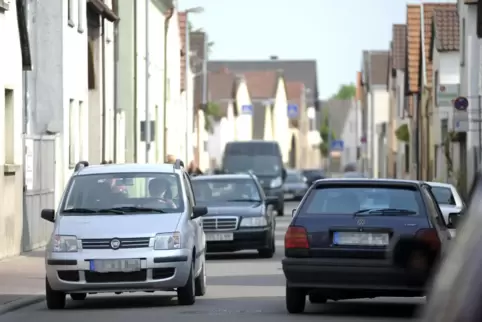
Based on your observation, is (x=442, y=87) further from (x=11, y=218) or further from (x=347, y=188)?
(x=347, y=188)

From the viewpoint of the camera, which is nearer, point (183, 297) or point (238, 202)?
point (183, 297)

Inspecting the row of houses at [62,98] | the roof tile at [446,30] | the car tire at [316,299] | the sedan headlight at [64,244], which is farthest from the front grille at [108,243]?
the roof tile at [446,30]

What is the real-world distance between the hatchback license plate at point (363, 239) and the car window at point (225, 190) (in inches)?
489

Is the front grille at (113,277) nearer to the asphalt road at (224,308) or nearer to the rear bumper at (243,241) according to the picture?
the asphalt road at (224,308)

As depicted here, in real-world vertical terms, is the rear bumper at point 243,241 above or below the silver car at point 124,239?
below

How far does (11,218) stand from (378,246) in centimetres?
1286

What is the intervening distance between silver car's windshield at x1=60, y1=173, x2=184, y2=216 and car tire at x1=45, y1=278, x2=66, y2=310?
92 centimetres

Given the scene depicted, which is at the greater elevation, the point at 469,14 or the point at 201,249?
the point at 469,14

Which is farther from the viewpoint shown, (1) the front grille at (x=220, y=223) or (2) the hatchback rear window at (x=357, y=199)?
(1) the front grille at (x=220, y=223)

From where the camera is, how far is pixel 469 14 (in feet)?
133

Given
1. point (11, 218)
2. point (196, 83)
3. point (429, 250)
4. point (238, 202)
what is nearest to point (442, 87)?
point (238, 202)

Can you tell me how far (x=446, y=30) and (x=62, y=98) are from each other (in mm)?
24456

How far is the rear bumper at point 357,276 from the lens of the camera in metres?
12.6

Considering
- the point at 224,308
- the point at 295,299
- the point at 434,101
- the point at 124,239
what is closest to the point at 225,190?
the point at 224,308
